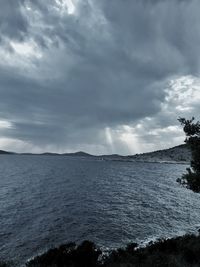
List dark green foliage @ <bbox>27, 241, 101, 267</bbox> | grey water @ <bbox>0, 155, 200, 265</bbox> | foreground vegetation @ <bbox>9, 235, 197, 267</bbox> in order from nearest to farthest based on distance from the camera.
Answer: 1. foreground vegetation @ <bbox>9, 235, 197, 267</bbox>
2. dark green foliage @ <bbox>27, 241, 101, 267</bbox>
3. grey water @ <bbox>0, 155, 200, 265</bbox>

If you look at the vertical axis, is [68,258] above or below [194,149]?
below

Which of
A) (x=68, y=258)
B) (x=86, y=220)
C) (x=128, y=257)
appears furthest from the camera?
(x=86, y=220)

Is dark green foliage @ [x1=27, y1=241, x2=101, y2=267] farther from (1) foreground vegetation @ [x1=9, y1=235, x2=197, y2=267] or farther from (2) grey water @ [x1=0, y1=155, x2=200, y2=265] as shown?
(2) grey water @ [x1=0, y1=155, x2=200, y2=265]

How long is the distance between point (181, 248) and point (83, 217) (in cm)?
2794

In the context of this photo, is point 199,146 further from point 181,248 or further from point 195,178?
point 181,248

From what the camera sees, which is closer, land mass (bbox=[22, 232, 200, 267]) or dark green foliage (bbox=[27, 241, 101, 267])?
land mass (bbox=[22, 232, 200, 267])

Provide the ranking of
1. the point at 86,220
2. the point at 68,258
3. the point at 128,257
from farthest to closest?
1. the point at 86,220
2. the point at 128,257
3. the point at 68,258

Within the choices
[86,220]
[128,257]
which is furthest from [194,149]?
[86,220]

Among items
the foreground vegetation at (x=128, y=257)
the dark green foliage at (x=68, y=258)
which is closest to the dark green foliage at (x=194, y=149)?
the foreground vegetation at (x=128, y=257)

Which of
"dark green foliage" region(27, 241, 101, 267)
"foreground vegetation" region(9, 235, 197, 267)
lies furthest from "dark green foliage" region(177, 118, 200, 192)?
"dark green foliage" region(27, 241, 101, 267)

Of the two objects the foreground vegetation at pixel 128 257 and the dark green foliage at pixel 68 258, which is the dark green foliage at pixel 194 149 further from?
the dark green foliage at pixel 68 258

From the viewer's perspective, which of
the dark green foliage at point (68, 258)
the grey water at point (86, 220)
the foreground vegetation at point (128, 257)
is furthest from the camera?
the grey water at point (86, 220)

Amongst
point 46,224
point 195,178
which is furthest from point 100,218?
point 195,178

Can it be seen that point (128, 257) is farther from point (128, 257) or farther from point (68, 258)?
point (68, 258)
